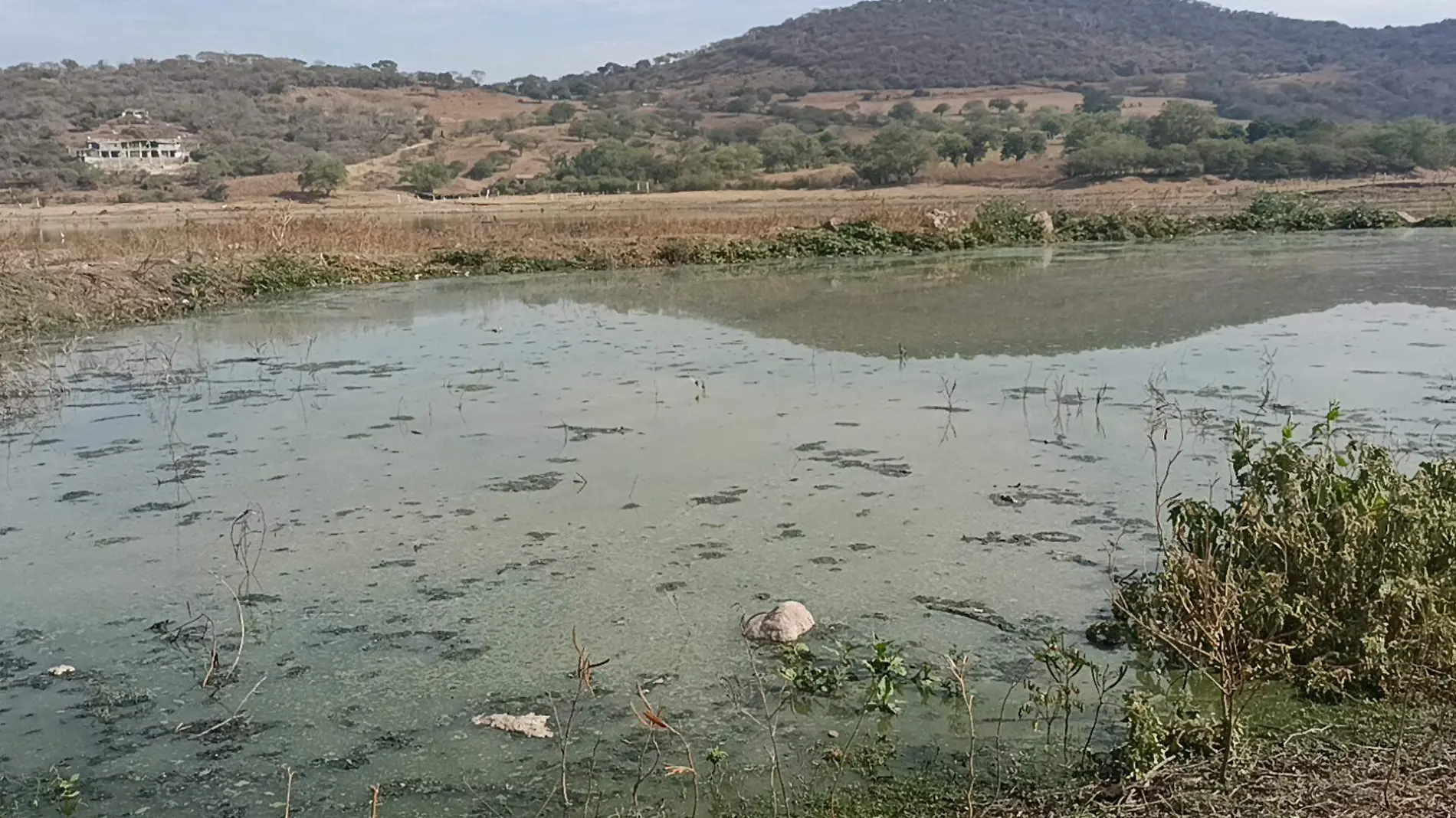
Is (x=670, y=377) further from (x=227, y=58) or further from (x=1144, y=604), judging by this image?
(x=227, y=58)

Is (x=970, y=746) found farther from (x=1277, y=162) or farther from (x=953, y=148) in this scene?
(x=953, y=148)

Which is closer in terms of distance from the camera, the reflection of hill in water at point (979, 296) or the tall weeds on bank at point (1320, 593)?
the tall weeds on bank at point (1320, 593)

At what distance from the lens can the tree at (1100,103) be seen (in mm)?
85688

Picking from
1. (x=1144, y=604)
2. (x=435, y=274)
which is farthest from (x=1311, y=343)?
(x=435, y=274)

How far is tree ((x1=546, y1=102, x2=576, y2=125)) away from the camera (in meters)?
78.8

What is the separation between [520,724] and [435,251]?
16.8 m

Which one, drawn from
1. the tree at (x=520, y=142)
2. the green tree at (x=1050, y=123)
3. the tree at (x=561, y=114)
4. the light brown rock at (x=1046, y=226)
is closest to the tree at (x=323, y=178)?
the tree at (x=520, y=142)

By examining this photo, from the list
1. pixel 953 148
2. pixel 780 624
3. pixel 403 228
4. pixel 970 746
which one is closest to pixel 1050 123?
pixel 953 148

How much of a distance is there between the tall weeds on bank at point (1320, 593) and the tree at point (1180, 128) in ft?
169

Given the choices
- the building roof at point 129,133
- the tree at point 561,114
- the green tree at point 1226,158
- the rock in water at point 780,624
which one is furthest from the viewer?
the tree at point 561,114

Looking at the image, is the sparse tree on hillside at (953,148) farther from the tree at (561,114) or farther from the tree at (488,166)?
the tree at (561,114)

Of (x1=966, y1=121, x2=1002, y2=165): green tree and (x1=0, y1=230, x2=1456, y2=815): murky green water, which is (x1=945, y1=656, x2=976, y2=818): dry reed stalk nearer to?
(x1=0, y1=230, x2=1456, y2=815): murky green water

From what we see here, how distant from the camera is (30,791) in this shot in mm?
3344

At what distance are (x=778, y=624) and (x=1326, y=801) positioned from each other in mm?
1890
